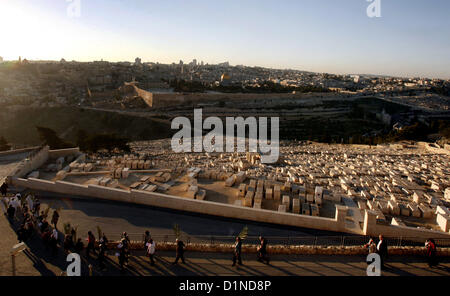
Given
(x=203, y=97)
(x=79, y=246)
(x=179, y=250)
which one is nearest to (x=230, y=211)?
(x=179, y=250)

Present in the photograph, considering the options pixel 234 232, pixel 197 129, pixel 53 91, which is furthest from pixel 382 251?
pixel 53 91

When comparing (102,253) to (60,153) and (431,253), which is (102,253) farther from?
(60,153)

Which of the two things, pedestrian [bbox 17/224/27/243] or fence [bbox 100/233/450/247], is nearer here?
pedestrian [bbox 17/224/27/243]

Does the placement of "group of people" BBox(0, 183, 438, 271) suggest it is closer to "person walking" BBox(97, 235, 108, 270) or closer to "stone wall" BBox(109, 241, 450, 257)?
"person walking" BBox(97, 235, 108, 270)

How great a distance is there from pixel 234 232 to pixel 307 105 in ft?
144

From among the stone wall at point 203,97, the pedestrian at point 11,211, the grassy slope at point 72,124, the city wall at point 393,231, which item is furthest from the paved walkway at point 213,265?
the stone wall at point 203,97

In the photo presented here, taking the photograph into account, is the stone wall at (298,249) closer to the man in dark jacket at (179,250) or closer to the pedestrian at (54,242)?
the man in dark jacket at (179,250)

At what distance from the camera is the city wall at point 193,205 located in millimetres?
7025

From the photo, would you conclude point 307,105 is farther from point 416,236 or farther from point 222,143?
point 416,236

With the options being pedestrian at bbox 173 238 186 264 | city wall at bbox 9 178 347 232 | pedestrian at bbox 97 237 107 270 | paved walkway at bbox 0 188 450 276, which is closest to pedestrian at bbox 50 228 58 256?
paved walkway at bbox 0 188 450 276

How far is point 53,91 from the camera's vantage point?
53406 millimetres

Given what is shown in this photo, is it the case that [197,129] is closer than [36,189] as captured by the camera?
No

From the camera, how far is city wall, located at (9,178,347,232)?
7025mm
